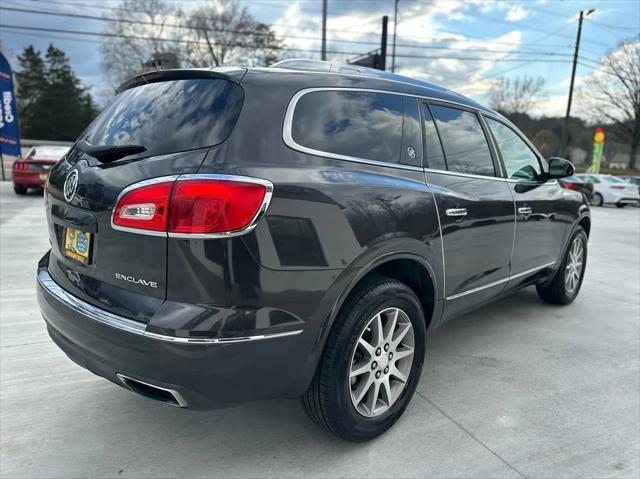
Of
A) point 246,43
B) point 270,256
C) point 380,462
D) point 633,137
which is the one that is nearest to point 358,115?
point 270,256

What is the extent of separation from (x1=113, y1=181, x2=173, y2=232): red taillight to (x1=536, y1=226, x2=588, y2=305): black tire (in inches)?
157

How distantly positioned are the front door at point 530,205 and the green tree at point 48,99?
63.7 m

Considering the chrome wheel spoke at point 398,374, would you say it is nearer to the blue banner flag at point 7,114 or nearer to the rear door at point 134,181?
the rear door at point 134,181

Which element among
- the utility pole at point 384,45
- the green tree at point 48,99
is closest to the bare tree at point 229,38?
the utility pole at point 384,45

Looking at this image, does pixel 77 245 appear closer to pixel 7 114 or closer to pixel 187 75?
pixel 187 75

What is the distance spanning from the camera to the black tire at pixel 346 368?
2.16 meters

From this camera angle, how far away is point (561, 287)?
15.3ft

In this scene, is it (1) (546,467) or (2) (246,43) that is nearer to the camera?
(1) (546,467)

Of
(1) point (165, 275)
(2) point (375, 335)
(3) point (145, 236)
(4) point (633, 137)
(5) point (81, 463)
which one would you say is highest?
(4) point (633, 137)

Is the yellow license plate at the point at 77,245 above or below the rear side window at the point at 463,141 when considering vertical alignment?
below

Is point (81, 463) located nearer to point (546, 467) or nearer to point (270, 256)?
point (270, 256)

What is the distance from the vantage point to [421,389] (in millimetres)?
3021

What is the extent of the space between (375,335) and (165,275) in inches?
43.2

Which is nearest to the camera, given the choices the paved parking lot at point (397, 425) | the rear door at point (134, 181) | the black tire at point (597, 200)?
the rear door at point (134, 181)
